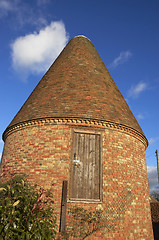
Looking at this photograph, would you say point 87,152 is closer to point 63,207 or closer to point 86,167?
point 86,167

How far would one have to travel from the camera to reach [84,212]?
7426 mm

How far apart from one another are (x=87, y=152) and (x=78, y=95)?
2.85 m

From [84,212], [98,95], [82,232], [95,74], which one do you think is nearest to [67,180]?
[84,212]

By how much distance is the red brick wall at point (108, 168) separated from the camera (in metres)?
7.75

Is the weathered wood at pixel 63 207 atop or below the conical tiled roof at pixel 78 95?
below

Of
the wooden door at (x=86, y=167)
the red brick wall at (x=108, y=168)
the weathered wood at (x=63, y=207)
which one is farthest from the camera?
the wooden door at (x=86, y=167)

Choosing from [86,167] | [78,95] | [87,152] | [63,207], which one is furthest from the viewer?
[78,95]

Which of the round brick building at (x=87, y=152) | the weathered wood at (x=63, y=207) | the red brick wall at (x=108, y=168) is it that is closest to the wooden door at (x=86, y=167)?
the round brick building at (x=87, y=152)

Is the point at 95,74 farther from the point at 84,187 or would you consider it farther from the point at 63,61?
the point at 84,187

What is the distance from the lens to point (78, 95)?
9828 millimetres

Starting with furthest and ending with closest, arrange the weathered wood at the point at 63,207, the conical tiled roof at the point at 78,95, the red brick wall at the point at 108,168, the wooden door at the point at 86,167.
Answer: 1. the conical tiled roof at the point at 78,95
2. the wooden door at the point at 86,167
3. the red brick wall at the point at 108,168
4. the weathered wood at the point at 63,207

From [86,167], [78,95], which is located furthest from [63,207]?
[78,95]

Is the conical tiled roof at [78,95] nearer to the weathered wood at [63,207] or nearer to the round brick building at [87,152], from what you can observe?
the round brick building at [87,152]

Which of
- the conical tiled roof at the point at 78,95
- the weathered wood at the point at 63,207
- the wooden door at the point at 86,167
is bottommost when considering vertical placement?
the weathered wood at the point at 63,207
